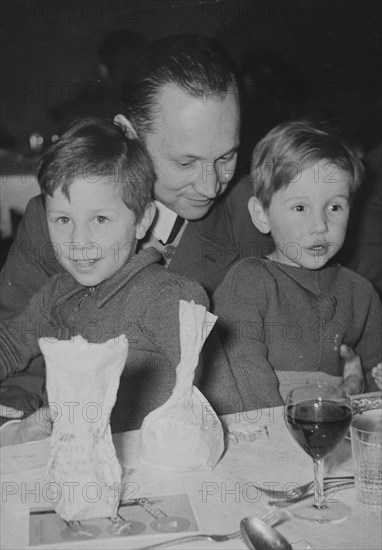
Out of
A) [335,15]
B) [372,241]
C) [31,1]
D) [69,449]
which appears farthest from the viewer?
[335,15]

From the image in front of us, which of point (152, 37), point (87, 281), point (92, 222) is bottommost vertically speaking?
point (87, 281)

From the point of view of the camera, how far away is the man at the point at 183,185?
7.08 ft

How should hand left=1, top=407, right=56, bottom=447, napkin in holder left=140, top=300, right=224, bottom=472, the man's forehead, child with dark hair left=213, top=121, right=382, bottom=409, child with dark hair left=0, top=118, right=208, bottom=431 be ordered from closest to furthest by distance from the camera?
1. napkin in holder left=140, top=300, right=224, bottom=472
2. hand left=1, top=407, right=56, bottom=447
3. child with dark hair left=0, top=118, right=208, bottom=431
4. child with dark hair left=213, top=121, right=382, bottom=409
5. the man's forehead

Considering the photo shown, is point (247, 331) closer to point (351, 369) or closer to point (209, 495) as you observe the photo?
point (351, 369)

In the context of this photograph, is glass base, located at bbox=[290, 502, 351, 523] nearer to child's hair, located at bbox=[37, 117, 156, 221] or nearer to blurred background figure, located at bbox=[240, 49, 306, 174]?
child's hair, located at bbox=[37, 117, 156, 221]

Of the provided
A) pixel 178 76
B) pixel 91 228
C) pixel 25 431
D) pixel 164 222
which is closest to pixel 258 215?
pixel 164 222

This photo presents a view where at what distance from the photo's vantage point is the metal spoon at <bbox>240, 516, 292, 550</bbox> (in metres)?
0.98

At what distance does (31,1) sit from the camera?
2.46 metres

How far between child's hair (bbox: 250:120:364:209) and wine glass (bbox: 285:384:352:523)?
3.17ft

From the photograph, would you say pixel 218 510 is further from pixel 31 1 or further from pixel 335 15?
pixel 335 15

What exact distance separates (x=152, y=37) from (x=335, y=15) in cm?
76

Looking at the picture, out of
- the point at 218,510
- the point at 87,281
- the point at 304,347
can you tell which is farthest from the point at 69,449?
the point at 304,347

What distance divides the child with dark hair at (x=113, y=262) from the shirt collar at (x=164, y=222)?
344 millimetres

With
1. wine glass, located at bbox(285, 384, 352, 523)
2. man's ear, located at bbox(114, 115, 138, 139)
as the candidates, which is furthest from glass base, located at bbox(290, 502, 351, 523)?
man's ear, located at bbox(114, 115, 138, 139)
